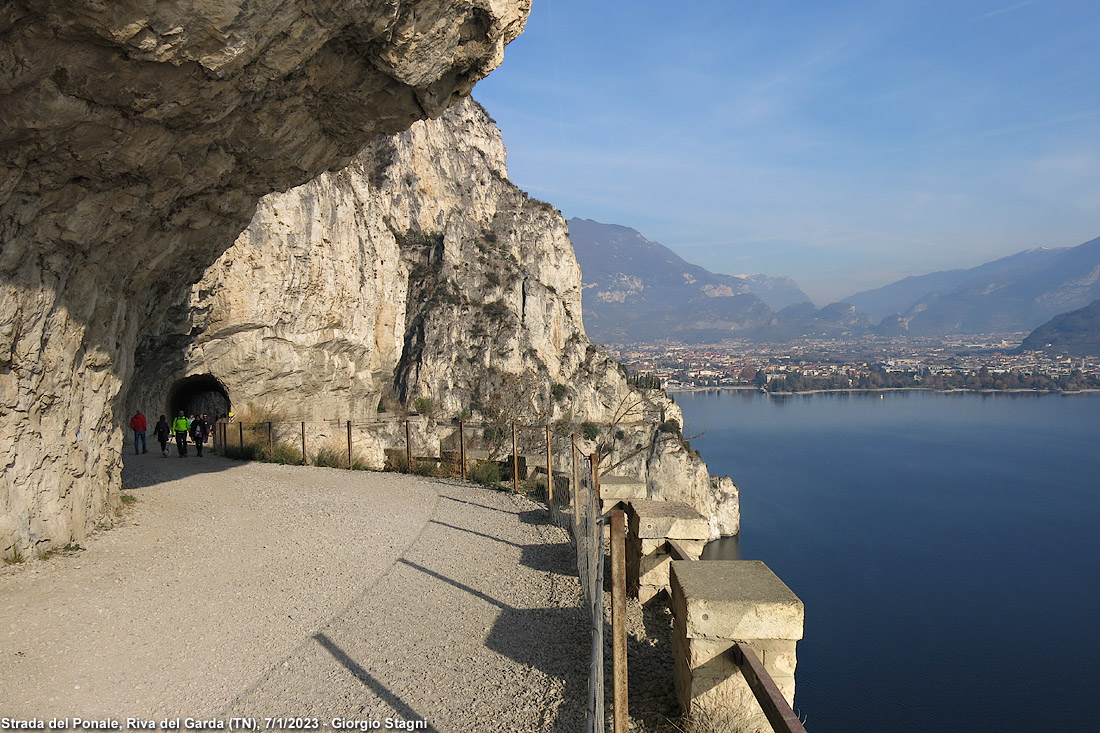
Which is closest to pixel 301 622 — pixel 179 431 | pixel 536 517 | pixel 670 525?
pixel 670 525

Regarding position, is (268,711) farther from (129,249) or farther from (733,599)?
(129,249)

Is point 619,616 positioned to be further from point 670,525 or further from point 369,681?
point 670,525

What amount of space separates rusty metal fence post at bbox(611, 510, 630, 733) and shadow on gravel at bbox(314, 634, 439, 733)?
1.31 meters

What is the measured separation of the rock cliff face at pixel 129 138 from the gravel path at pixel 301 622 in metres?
1.27

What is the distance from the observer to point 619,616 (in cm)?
330

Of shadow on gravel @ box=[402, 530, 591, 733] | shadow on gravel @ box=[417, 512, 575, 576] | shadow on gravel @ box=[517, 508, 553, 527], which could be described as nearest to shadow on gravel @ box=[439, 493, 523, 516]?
shadow on gravel @ box=[517, 508, 553, 527]

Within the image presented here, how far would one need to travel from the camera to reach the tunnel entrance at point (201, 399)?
88.2 feet

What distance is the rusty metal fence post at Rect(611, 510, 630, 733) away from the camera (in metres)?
3.26

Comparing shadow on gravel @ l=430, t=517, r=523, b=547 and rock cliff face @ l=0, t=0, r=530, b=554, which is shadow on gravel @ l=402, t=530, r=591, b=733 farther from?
rock cliff face @ l=0, t=0, r=530, b=554

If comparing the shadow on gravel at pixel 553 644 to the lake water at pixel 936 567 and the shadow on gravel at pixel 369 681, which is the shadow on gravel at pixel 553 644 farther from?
the lake water at pixel 936 567

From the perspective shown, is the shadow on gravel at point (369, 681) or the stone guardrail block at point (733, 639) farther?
the shadow on gravel at point (369, 681)

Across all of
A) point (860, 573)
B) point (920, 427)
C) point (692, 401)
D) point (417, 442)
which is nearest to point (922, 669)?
point (860, 573)

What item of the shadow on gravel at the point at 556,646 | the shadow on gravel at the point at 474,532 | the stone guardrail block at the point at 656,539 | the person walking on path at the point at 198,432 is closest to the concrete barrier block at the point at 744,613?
the shadow on gravel at the point at 556,646

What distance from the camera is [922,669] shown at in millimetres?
27016
